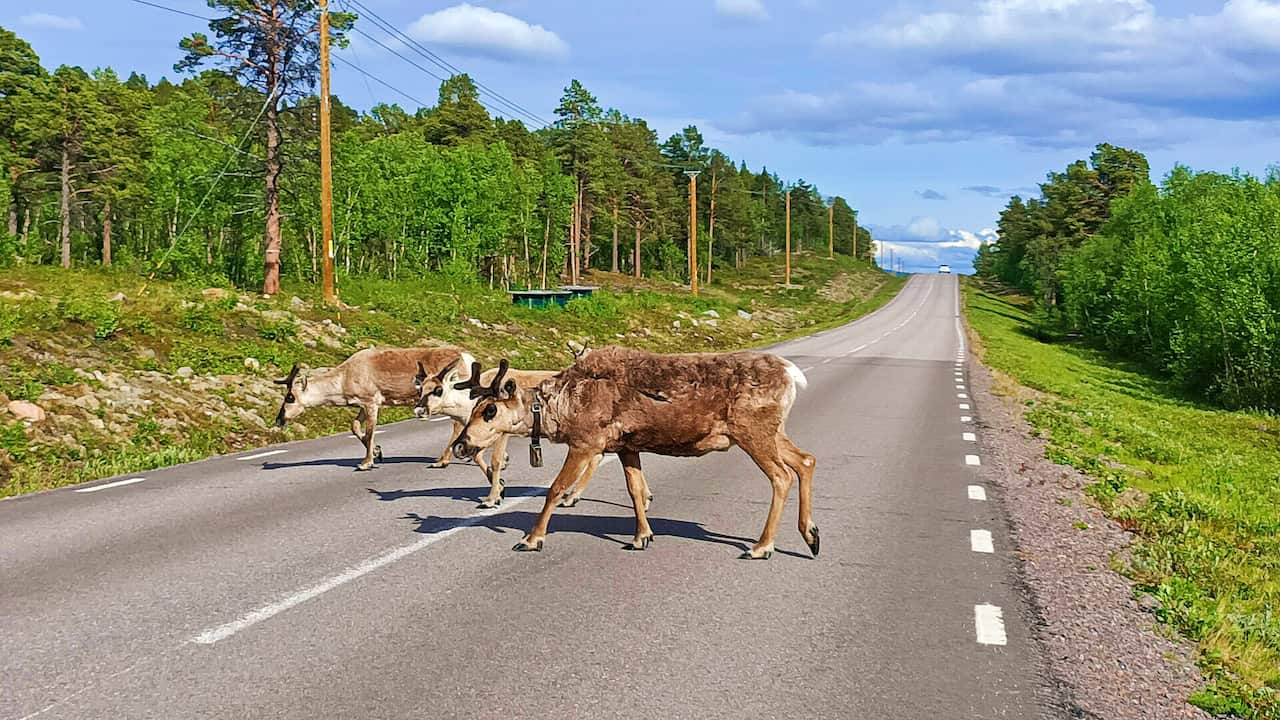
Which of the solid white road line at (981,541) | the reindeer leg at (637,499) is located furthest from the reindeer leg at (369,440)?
the solid white road line at (981,541)

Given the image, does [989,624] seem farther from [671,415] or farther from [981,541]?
[671,415]

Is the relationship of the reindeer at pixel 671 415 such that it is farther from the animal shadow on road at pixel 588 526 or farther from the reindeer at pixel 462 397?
the reindeer at pixel 462 397

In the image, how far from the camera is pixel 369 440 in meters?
12.9

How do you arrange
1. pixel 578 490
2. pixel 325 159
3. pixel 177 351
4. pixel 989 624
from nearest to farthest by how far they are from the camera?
1. pixel 989 624
2. pixel 578 490
3. pixel 177 351
4. pixel 325 159

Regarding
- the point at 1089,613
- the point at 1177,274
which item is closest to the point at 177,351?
the point at 1089,613

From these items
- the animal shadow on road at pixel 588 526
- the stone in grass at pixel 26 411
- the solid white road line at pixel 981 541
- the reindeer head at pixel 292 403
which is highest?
the reindeer head at pixel 292 403

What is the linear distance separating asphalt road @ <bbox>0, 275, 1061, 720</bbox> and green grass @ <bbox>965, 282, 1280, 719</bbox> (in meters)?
1.17

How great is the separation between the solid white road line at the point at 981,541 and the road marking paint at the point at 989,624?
187cm

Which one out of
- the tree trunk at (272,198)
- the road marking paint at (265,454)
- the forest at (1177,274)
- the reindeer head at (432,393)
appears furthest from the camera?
the forest at (1177,274)

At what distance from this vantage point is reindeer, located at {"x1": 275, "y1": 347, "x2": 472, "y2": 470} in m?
13.1

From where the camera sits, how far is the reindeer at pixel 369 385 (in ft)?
43.0

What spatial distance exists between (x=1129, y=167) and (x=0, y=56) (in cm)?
9086

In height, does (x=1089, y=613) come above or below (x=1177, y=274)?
below

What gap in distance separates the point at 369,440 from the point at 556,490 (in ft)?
18.2
